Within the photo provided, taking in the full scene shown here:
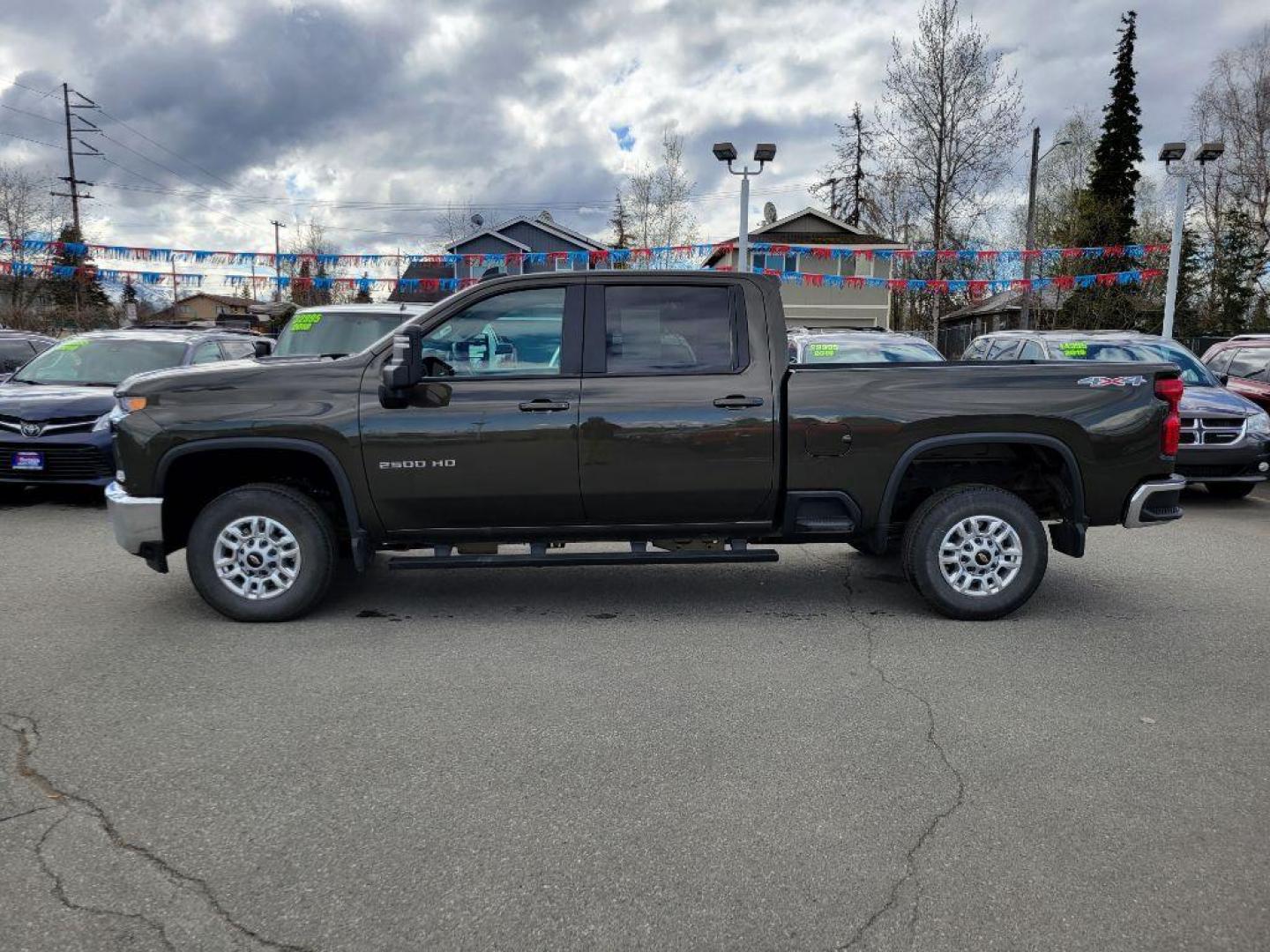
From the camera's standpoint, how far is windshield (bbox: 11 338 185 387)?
9750 millimetres

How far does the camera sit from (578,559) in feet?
17.5

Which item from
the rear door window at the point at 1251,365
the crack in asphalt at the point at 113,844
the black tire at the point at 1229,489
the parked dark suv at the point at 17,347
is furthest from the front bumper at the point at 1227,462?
the parked dark suv at the point at 17,347

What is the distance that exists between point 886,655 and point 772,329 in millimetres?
1941

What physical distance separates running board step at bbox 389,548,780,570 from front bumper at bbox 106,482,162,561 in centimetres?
130

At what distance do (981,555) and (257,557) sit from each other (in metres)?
4.20

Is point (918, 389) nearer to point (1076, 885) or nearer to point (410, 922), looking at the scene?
point (1076, 885)

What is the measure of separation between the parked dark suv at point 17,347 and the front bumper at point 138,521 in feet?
28.4

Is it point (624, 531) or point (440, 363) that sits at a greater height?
point (440, 363)

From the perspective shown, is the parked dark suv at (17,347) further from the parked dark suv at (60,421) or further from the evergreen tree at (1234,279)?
the evergreen tree at (1234,279)

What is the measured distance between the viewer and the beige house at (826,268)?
41.3 meters

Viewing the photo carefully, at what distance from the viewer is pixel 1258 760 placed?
143 inches

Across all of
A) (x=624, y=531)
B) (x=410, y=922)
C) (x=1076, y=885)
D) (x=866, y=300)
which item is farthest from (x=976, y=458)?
(x=866, y=300)

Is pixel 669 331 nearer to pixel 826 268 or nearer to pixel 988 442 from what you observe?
pixel 988 442

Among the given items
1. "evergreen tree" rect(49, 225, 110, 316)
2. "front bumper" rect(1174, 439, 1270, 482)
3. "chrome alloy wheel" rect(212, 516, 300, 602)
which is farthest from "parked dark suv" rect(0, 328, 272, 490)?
"evergreen tree" rect(49, 225, 110, 316)
